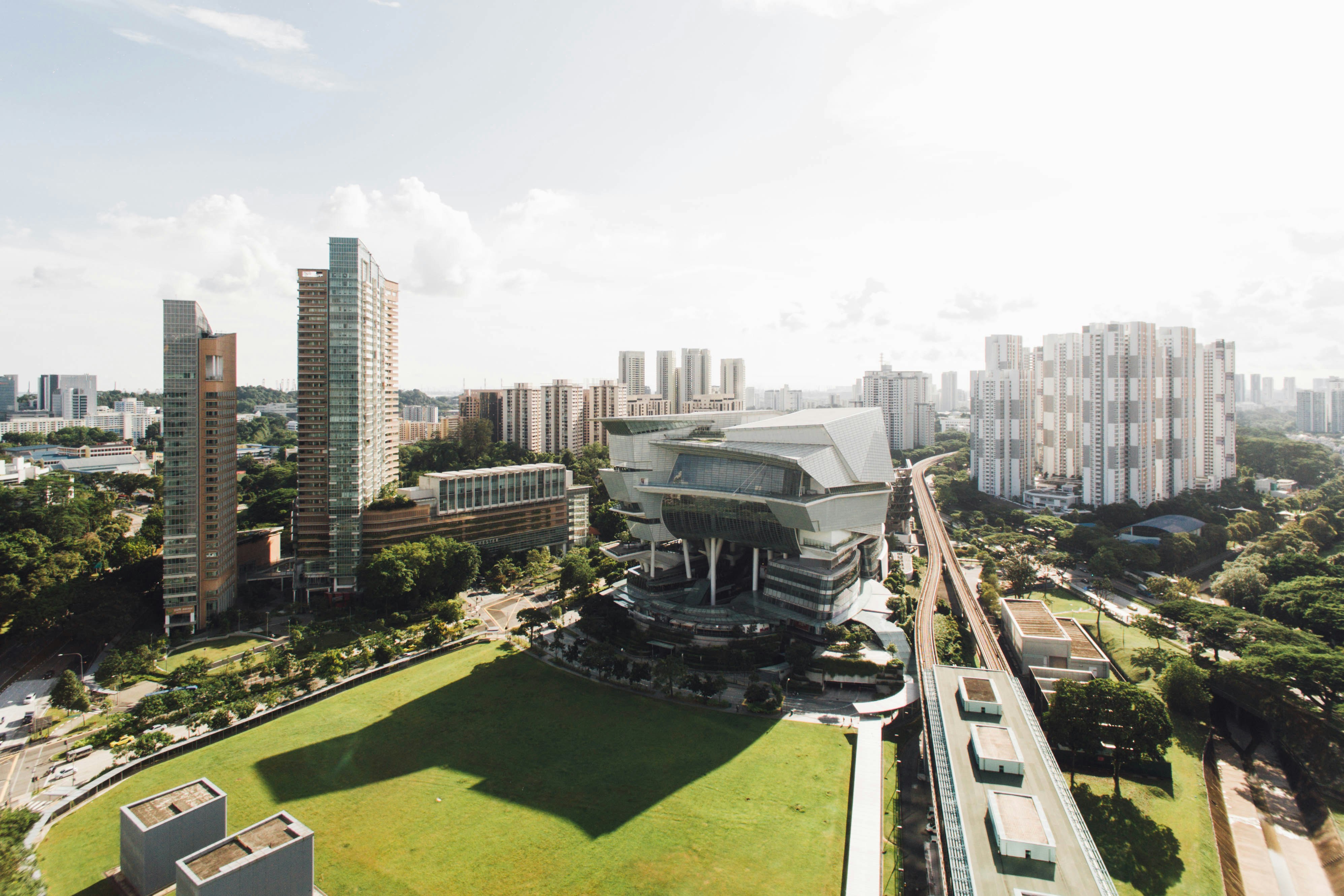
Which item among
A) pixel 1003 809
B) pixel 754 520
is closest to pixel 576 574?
pixel 754 520

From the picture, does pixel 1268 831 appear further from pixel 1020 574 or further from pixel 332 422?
pixel 332 422

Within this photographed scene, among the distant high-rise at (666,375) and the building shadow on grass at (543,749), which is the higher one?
the distant high-rise at (666,375)

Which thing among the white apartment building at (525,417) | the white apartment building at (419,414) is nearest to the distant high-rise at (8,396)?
the white apartment building at (419,414)

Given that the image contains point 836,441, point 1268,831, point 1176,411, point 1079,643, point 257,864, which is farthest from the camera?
point 1176,411

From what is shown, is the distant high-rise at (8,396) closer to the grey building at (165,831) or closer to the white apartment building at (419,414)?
the white apartment building at (419,414)

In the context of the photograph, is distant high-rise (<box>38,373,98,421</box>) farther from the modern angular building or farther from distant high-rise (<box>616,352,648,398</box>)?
the modern angular building
